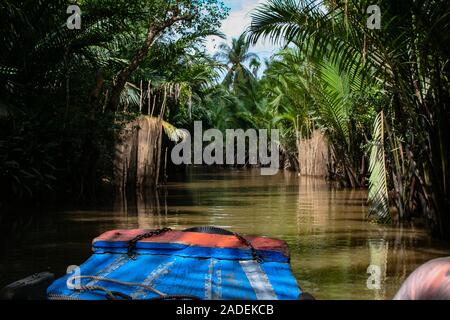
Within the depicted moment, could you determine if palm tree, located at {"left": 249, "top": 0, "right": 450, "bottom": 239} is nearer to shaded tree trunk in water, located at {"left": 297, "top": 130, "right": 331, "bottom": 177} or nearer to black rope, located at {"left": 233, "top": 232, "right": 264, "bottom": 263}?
black rope, located at {"left": 233, "top": 232, "right": 264, "bottom": 263}

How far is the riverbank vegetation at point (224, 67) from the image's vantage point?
26.5 feet

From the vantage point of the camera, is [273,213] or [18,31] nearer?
[18,31]

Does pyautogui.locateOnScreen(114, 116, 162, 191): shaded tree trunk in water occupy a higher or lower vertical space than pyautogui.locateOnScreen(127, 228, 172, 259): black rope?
higher

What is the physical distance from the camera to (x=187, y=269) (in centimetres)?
488

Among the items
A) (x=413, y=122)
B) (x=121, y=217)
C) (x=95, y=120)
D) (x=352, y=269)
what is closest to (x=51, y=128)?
(x=95, y=120)

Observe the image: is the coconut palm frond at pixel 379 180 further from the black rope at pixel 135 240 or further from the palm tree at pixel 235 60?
the palm tree at pixel 235 60

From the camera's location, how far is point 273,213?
12.3 meters

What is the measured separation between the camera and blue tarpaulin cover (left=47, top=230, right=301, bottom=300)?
4.09 meters

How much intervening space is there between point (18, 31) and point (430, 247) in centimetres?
733

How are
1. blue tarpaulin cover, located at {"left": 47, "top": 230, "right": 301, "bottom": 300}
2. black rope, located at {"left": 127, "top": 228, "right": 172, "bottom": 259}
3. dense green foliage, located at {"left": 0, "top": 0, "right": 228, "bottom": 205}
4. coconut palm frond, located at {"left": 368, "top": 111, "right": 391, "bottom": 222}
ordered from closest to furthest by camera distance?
1. blue tarpaulin cover, located at {"left": 47, "top": 230, "right": 301, "bottom": 300}
2. black rope, located at {"left": 127, "top": 228, "right": 172, "bottom": 259}
3. coconut palm frond, located at {"left": 368, "top": 111, "right": 391, "bottom": 222}
4. dense green foliage, located at {"left": 0, "top": 0, "right": 228, "bottom": 205}

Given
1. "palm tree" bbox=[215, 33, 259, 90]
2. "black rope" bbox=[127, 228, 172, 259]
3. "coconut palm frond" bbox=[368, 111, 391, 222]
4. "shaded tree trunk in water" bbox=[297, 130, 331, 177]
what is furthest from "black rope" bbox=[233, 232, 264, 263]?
"palm tree" bbox=[215, 33, 259, 90]

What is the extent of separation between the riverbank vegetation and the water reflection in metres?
0.85

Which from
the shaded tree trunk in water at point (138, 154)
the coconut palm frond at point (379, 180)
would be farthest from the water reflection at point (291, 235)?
the shaded tree trunk in water at point (138, 154)
